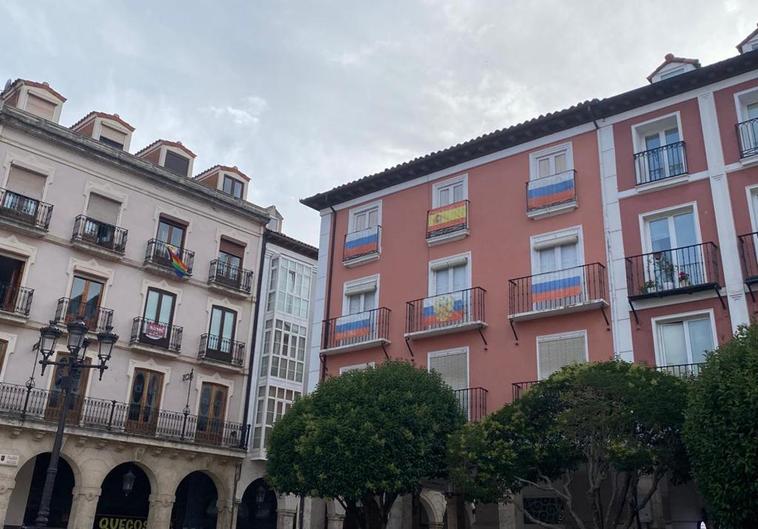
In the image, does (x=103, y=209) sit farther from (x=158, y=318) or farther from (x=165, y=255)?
(x=158, y=318)

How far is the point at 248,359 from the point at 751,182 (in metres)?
21.7

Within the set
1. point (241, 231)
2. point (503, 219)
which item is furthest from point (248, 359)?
point (503, 219)

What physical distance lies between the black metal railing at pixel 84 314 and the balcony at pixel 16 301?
109 centimetres

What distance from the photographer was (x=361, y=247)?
930 inches

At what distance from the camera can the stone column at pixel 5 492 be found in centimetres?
2350

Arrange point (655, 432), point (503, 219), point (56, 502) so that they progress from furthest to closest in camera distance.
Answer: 1. point (56, 502)
2. point (503, 219)
3. point (655, 432)

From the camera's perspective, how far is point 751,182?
55.1 feet

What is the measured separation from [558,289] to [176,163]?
19817 mm

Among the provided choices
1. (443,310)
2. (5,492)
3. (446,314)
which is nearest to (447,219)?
(443,310)

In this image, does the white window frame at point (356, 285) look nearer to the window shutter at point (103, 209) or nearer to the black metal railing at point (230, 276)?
the black metal railing at point (230, 276)

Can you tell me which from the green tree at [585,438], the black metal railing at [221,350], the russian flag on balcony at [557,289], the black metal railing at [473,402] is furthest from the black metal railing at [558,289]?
the black metal railing at [221,350]

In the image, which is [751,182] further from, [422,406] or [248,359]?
[248,359]

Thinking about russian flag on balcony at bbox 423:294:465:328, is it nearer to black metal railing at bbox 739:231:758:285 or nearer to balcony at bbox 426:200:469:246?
balcony at bbox 426:200:469:246

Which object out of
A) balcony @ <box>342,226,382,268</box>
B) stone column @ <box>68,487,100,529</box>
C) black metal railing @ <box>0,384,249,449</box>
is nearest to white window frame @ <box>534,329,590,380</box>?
balcony @ <box>342,226,382,268</box>
